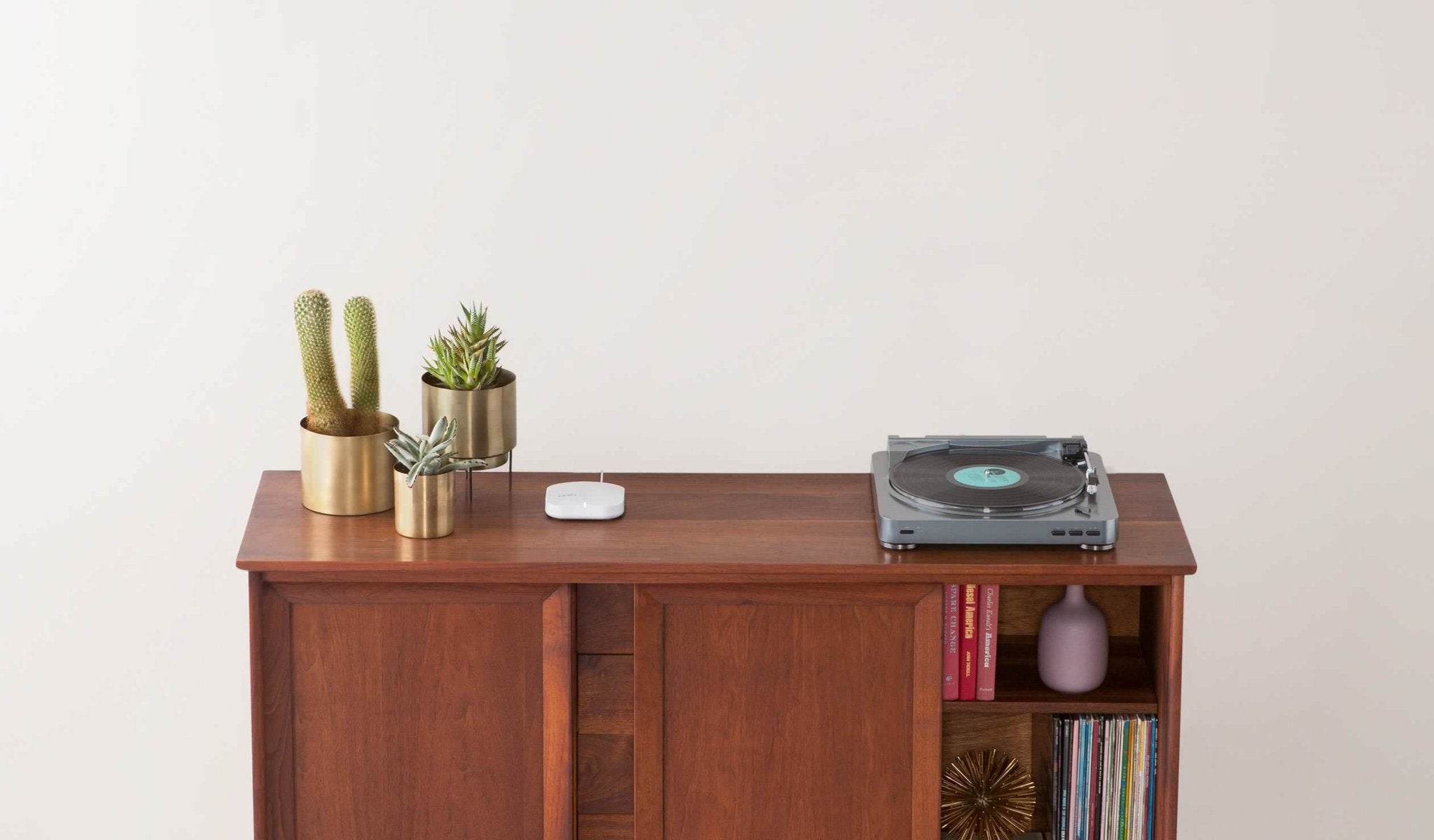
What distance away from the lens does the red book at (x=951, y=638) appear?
10.1 feet

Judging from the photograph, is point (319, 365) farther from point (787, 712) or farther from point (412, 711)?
point (787, 712)

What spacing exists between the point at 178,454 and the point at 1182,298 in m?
2.22

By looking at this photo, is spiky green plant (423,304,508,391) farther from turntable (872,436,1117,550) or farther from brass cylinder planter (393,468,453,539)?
turntable (872,436,1117,550)

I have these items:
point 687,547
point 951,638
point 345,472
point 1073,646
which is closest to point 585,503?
point 687,547

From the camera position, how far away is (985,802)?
3.29 metres

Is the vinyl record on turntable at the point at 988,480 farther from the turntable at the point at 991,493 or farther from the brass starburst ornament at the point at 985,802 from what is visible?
the brass starburst ornament at the point at 985,802

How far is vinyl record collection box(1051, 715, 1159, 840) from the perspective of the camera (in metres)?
3.11

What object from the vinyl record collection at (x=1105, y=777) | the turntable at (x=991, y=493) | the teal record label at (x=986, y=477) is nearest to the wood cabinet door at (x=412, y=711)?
the turntable at (x=991, y=493)

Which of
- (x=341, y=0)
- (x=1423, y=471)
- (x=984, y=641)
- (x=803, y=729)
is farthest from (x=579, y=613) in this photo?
(x=1423, y=471)

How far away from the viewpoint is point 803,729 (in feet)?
10.1

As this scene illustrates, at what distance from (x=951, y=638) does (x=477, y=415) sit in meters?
0.87

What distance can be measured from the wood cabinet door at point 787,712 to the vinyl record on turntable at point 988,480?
17cm

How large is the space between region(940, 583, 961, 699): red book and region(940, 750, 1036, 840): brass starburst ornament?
0.90 feet

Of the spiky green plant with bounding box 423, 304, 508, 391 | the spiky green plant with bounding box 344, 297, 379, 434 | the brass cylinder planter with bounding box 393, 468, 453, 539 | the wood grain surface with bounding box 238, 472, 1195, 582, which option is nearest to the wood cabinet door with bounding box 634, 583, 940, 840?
the wood grain surface with bounding box 238, 472, 1195, 582
